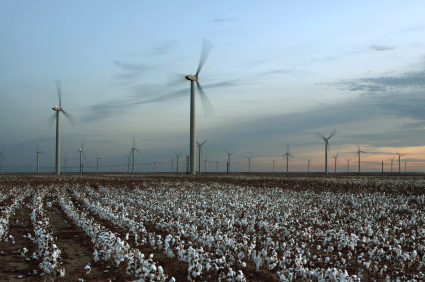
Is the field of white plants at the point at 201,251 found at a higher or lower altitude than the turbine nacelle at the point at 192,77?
lower

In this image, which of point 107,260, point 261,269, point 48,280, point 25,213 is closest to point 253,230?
point 261,269

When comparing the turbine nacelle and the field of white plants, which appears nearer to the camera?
the field of white plants

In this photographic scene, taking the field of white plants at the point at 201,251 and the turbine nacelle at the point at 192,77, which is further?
the turbine nacelle at the point at 192,77

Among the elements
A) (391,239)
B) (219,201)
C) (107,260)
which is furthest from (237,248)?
(219,201)

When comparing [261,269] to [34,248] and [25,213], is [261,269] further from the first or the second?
[25,213]

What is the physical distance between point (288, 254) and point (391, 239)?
19.4 feet

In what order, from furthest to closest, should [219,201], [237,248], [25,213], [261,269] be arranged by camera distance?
[219,201] → [25,213] → [237,248] → [261,269]

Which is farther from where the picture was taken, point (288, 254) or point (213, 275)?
point (288, 254)

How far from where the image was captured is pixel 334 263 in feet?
37.3

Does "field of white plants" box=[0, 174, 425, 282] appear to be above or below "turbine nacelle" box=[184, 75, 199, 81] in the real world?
below

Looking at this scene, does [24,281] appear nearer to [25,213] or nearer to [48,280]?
[48,280]

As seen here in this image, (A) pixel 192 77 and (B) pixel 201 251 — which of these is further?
(A) pixel 192 77

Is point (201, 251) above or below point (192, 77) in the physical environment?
below

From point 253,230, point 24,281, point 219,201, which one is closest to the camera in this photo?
point 24,281
